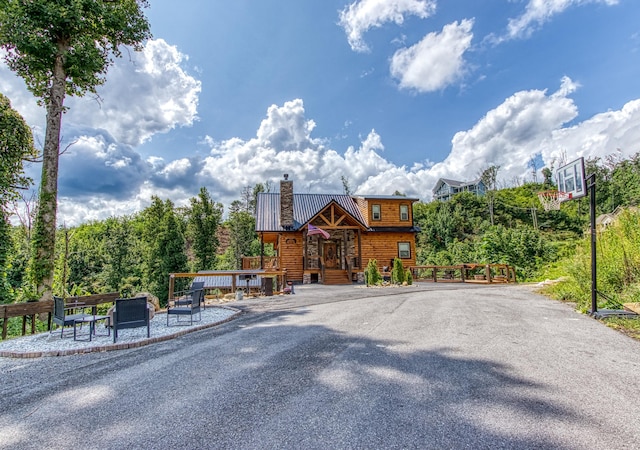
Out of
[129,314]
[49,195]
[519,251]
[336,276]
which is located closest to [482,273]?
[519,251]

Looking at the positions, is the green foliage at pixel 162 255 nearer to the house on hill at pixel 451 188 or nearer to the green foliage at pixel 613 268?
the green foliage at pixel 613 268

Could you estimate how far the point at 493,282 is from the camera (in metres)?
16.6

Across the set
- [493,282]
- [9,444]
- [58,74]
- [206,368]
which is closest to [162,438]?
[9,444]

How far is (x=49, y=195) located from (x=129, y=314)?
19.0 ft

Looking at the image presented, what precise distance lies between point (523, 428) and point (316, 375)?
2.25m

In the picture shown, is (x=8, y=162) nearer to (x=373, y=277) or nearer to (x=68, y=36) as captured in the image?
(x=68, y=36)

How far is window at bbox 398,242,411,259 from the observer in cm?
2198

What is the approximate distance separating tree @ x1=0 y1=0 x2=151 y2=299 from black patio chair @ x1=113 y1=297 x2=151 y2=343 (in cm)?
464

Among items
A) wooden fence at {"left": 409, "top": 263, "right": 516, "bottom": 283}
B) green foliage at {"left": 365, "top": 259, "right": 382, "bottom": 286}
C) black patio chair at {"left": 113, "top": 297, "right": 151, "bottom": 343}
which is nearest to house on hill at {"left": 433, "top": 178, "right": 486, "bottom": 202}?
wooden fence at {"left": 409, "top": 263, "right": 516, "bottom": 283}

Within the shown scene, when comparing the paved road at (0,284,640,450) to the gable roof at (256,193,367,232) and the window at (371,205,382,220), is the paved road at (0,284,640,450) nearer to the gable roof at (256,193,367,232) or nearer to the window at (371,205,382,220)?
the gable roof at (256,193,367,232)

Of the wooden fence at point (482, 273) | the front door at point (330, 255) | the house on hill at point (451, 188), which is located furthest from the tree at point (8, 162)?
the house on hill at point (451, 188)

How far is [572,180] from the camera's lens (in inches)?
316

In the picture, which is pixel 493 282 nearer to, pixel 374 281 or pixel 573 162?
pixel 374 281

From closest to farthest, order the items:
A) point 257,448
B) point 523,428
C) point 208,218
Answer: point 257,448 < point 523,428 < point 208,218
